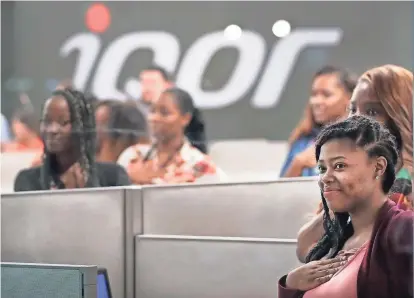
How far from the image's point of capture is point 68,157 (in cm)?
286

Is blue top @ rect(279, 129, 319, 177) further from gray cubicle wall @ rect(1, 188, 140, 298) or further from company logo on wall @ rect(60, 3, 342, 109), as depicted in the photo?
gray cubicle wall @ rect(1, 188, 140, 298)

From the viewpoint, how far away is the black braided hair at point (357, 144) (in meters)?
1.64

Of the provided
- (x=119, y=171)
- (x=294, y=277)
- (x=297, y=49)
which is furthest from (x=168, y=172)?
(x=294, y=277)

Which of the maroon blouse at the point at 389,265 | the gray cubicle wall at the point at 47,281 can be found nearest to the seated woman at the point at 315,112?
the gray cubicle wall at the point at 47,281

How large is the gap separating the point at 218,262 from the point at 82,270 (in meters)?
0.50

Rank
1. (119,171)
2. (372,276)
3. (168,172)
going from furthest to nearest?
(168,172) → (119,171) → (372,276)

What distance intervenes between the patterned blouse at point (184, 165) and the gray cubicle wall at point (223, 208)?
504 millimetres

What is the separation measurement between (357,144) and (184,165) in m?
1.66

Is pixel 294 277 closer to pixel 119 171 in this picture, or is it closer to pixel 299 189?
pixel 299 189

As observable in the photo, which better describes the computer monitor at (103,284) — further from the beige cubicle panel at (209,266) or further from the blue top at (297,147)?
the blue top at (297,147)

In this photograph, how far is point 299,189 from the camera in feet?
8.11

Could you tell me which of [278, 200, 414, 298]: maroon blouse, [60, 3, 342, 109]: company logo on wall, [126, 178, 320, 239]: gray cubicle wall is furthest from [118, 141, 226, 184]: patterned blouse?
[278, 200, 414, 298]: maroon blouse

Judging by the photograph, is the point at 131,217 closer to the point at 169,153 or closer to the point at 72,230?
the point at 72,230

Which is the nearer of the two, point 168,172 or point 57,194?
point 57,194
